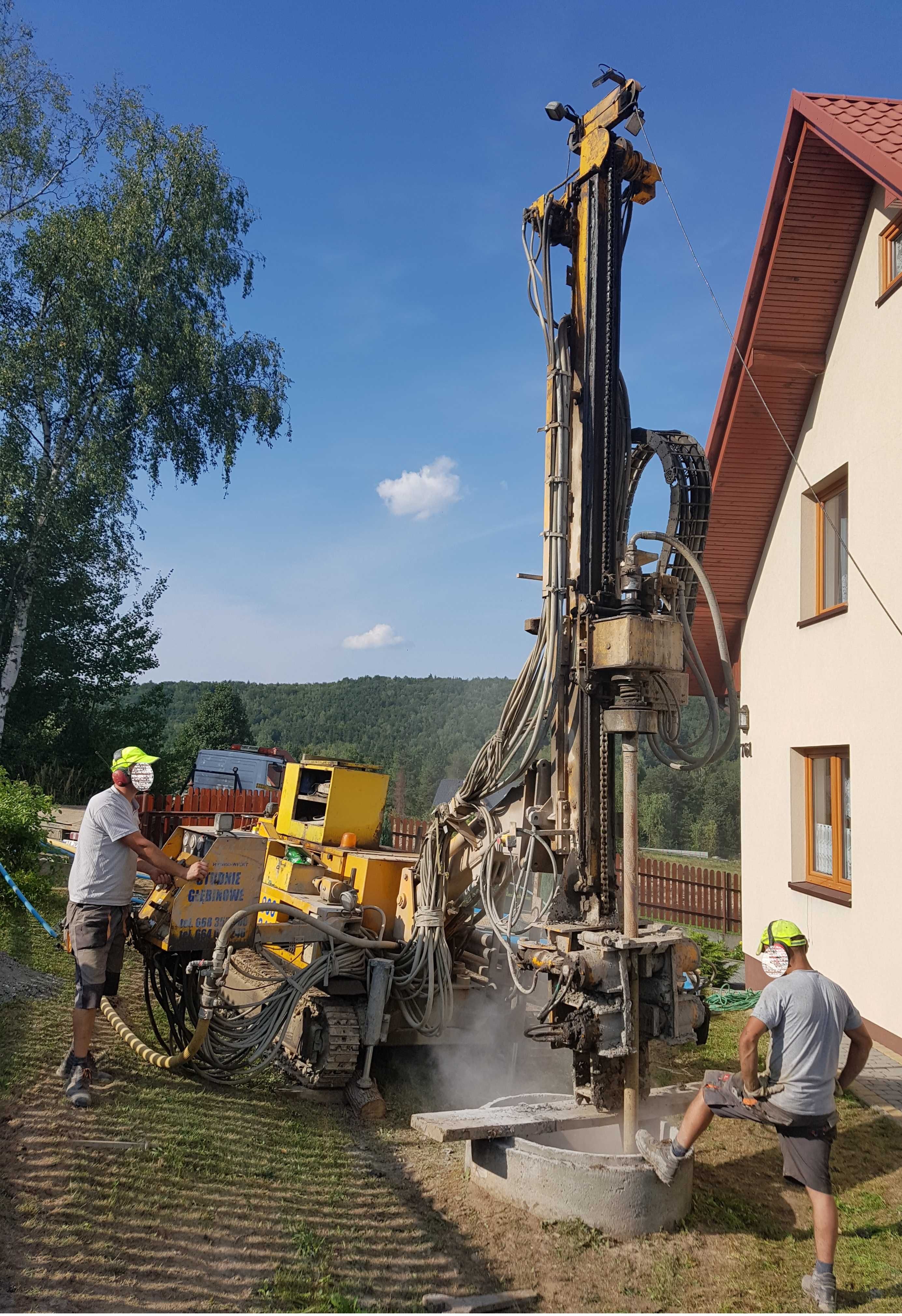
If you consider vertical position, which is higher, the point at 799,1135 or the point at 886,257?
the point at 886,257

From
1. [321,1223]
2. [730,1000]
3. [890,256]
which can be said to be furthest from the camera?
[730,1000]

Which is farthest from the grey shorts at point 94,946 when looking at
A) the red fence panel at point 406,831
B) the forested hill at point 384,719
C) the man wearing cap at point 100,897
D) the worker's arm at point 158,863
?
the forested hill at point 384,719

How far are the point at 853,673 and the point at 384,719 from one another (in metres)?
63.5

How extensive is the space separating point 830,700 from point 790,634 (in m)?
1.12

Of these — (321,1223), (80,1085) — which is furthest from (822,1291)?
(80,1085)

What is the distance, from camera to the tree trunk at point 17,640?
1755 cm

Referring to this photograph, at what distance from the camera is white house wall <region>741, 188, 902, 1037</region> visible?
7305mm

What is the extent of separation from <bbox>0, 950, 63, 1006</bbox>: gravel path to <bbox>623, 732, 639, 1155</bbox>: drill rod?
14.8 feet

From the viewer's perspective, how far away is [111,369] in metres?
18.2

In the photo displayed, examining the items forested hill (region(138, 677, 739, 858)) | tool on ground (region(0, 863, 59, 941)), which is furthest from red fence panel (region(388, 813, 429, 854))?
forested hill (region(138, 677, 739, 858))

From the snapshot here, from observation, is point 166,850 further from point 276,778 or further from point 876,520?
point 276,778

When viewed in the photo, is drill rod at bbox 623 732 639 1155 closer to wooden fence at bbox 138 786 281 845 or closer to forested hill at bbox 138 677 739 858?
wooden fence at bbox 138 786 281 845

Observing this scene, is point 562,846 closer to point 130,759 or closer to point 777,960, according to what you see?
point 777,960

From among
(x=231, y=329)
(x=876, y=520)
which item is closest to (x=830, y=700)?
(x=876, y=520)
